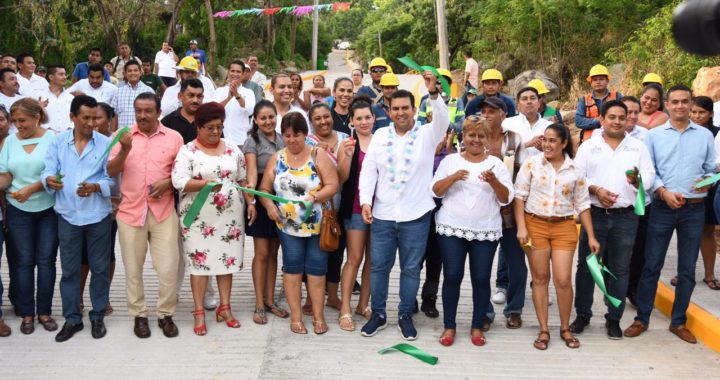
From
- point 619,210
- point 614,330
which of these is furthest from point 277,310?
point 619,210

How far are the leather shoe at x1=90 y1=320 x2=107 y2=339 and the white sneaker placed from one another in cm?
338

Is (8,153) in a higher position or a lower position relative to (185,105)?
lower

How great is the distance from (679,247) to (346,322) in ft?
9.03

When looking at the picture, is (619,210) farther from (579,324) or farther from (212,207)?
(212,207)

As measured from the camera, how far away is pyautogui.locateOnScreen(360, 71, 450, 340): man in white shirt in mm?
5684

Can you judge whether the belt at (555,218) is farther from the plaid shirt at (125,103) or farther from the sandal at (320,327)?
the plaid shirt at (125,103)

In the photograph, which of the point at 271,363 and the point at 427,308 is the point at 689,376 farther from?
the point at 271,363

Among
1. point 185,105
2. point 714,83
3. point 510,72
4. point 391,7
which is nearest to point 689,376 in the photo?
point 185,105

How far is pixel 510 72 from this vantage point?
22016 mm

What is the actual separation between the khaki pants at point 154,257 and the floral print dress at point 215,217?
0.39 ft

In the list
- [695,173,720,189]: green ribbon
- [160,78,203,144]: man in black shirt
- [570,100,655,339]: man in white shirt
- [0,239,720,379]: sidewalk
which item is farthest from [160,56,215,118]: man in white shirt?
[695,173,720,189]: green ribbon

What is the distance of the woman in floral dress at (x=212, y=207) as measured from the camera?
5684 millimetres

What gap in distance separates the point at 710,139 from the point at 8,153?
18.1 feet

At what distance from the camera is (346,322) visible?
6023mm
